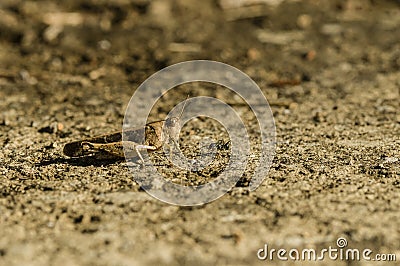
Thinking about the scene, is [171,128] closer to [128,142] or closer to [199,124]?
[128,142]

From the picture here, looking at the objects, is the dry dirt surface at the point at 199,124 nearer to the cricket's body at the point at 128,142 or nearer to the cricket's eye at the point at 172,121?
the cricket's body at the point at 128,142

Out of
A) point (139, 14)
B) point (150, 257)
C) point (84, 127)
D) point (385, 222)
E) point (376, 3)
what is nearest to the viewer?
point (150, 257)

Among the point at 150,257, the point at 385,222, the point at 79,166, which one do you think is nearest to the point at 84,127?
the point at 79,166

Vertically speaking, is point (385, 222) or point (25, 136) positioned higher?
point (25, 136)

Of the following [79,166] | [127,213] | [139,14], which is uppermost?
[139,14]

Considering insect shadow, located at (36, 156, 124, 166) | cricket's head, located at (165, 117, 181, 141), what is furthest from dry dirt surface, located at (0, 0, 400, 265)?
cricket's head, located at (165, 117, 181, 141)

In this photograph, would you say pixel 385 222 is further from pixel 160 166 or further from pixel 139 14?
pixel 139 14

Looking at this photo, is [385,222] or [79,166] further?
[79,166]

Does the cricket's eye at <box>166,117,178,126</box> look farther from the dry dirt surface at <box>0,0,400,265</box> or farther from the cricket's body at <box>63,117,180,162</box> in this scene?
the dry dirt surface at <box>0,0,400,265</box>
